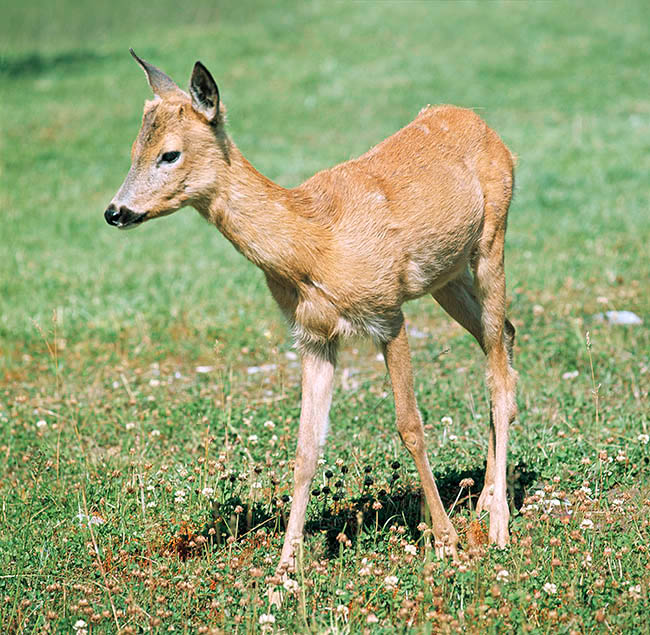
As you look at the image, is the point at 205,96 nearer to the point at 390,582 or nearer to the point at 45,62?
the point at 390,582

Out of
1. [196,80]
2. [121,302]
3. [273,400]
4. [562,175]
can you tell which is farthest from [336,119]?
[196,80]

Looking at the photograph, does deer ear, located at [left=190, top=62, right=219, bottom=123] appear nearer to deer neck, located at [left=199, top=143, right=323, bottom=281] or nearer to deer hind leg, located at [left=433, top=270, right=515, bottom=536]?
deer neck, located at [left=199, top=143, right=323, bottom=281]

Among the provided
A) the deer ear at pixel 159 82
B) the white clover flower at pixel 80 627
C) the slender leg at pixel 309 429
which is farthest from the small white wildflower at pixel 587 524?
the deer ear at pixel 159 82

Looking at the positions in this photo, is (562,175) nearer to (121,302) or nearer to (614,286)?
(614,286)

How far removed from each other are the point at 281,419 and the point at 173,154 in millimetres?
2325

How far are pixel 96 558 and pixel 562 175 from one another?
354 inches

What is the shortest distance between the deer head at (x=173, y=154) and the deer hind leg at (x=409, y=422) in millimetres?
1117

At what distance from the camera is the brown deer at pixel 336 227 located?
4254 millimetres

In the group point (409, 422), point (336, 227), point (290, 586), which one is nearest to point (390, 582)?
point (290, 586)

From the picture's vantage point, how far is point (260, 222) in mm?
4422

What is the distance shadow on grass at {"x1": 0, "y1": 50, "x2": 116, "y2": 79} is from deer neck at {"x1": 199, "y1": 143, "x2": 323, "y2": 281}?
55.3 ft

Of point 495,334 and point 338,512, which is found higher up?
point 495,334

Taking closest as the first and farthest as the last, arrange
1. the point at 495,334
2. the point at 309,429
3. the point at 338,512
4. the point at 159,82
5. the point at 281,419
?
the point at 159,82 < the point at 309,429 < the point at 338,512 < the point at 495,334 < the point at 281,419

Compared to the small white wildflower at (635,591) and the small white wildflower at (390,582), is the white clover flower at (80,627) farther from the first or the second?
the small white wildflower at (635,591)
